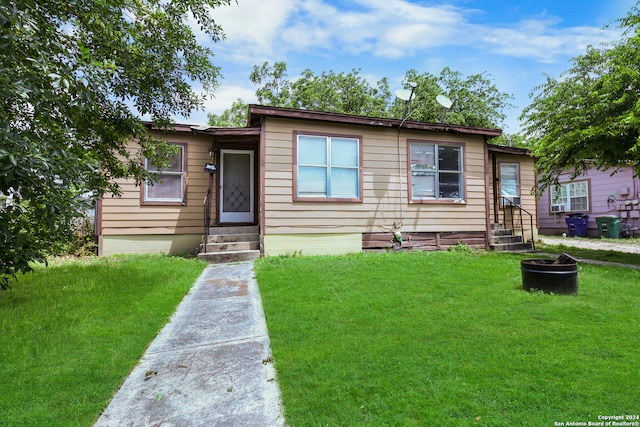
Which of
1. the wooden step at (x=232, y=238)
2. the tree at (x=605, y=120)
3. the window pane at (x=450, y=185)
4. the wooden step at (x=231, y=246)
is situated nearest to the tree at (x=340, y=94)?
the window pane at (x=450, y=185)

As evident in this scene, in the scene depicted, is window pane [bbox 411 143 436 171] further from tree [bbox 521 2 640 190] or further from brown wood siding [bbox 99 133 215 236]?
brown wood siding [bbox 99 133 215 236]

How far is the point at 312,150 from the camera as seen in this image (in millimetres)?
7887

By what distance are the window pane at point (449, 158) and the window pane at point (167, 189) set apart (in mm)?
6818

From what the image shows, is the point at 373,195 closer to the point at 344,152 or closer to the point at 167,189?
the point at 344,152

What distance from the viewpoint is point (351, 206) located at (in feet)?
26.7

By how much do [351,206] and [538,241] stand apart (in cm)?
697

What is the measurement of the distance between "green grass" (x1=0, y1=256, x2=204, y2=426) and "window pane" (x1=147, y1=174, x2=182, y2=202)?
2843 millimetres

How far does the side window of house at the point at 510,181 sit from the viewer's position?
10594mm

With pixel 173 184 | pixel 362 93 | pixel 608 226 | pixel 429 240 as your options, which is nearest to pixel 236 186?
pixel 173 184

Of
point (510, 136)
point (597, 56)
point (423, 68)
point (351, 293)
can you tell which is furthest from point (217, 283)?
point (510, 136)

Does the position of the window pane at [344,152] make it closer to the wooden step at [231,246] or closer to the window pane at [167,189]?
the wooden step at [231,246]

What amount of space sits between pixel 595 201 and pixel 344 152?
44.7ft

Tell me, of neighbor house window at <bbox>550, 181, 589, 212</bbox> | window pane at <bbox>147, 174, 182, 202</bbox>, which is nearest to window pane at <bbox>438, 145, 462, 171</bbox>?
window pane at <bbox>147, 174, 182, 202</bbox>

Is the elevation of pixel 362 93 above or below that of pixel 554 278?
above
